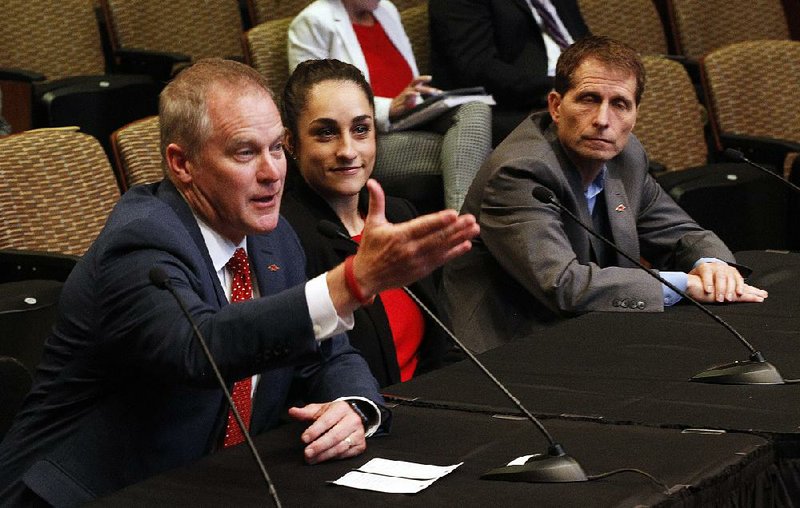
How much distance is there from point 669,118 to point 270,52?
162 centimetres

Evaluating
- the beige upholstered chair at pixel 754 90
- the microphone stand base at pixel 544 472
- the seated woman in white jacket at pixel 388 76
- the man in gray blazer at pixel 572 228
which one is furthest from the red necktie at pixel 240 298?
the beige upholstered chair at pixel 754 90

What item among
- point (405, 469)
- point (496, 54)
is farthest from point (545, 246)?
point (496, 54)

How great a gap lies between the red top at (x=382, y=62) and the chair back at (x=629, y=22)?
119 cm

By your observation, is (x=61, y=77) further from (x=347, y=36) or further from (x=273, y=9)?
(x=347, y=36)

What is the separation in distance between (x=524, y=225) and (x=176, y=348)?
1.43m

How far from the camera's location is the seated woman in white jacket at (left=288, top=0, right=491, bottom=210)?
15.1 feet

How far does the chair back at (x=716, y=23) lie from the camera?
20.4 ft

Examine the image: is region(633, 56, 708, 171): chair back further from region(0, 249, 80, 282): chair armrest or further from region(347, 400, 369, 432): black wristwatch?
region(347, 400, 369, 432): black wristwatch

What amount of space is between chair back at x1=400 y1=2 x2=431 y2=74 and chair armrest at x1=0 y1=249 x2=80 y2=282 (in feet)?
7.59

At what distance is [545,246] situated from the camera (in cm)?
319

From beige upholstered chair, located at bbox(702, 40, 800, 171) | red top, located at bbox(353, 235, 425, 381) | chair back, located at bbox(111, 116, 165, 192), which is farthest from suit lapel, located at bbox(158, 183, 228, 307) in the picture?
beige upholstered chair, located at bbox(702, 40, 800, 171)

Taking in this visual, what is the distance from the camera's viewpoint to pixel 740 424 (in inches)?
84.4

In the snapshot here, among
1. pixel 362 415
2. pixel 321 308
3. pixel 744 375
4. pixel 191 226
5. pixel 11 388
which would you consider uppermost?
pixel 191 226

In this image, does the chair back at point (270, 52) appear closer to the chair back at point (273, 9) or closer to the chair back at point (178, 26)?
the chair back at point (178, 26)
